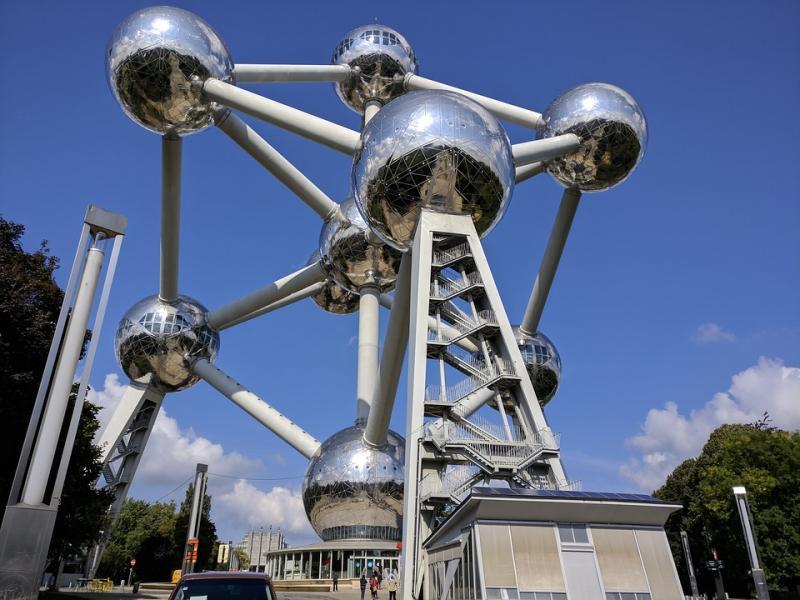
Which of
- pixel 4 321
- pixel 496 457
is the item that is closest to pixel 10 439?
pixel 4 321

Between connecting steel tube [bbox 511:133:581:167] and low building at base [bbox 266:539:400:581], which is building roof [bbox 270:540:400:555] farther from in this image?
connecting steel tube [bbox 511:133:581:167]

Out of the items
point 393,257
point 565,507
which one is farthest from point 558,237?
point 565,507

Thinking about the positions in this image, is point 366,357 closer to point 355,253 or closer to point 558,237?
point 355,253

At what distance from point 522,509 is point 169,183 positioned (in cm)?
1329

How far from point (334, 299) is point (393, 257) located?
468 centimetres

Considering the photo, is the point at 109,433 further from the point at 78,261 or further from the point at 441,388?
the point at 441,388

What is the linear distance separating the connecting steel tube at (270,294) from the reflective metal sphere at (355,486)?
514cm

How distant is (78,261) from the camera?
36.5ft

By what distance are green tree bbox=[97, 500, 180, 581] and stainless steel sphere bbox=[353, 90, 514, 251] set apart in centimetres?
3695

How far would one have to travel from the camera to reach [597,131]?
58.9 feet

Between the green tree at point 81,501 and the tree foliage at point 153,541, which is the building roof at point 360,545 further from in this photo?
the tree foliage at point 153,541

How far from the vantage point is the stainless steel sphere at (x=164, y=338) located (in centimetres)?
2120

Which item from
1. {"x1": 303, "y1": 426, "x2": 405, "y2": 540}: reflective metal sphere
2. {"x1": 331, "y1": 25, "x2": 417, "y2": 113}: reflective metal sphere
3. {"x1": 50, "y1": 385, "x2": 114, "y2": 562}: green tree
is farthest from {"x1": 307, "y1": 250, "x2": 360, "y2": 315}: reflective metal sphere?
{"x1": 50, "y1": 385, "x2": 114, "y2": 562}: green tree

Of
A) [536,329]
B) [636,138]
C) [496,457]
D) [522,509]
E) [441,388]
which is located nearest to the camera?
[522,509]
